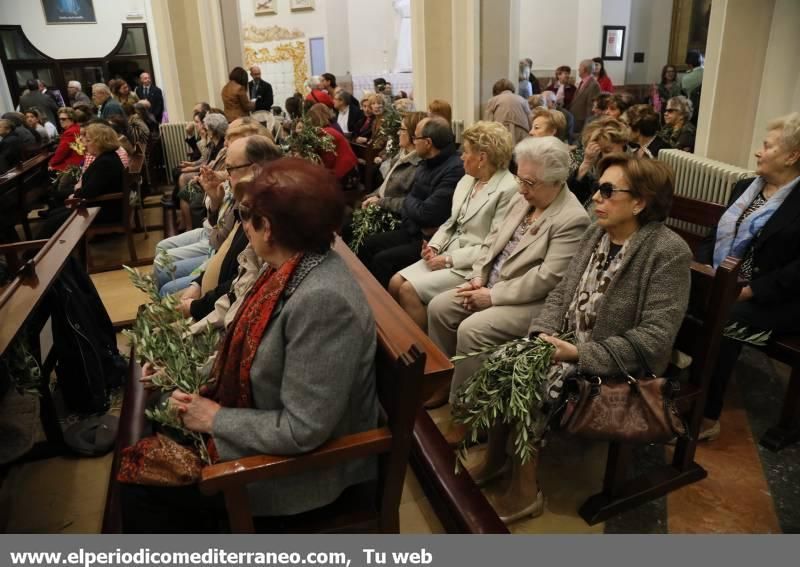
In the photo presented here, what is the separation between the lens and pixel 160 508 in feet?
5.43

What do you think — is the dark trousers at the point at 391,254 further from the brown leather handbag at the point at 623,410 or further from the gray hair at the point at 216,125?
the gray hair at the point at 216,125

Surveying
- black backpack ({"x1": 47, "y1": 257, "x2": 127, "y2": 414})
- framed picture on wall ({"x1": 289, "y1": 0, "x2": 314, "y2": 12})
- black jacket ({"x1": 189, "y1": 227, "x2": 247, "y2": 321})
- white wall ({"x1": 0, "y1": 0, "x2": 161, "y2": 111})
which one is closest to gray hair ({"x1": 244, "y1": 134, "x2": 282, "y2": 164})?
black jacket ({"x1": 189, "y1": 227, "x2": 247, "y2": 321})

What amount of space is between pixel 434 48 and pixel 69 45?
12885 millimetres

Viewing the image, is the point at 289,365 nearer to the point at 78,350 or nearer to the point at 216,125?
the point at 78,350

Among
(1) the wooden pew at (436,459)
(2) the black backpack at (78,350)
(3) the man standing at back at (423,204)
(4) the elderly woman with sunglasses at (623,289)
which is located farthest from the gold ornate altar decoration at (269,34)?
(4) the elderly woman with sunglasses at (623,289)

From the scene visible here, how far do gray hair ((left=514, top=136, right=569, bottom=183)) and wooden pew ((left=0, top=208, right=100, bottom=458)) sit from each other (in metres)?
2.12

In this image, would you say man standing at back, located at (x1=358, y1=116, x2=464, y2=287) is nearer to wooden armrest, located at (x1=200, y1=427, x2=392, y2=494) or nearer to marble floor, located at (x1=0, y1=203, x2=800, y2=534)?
marble floor, located at (x1=0, y1=203, x2=800, y2=534)

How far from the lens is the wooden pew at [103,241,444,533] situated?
1.46 m

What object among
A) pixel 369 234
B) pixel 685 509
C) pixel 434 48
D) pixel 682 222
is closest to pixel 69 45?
pixel 434 48

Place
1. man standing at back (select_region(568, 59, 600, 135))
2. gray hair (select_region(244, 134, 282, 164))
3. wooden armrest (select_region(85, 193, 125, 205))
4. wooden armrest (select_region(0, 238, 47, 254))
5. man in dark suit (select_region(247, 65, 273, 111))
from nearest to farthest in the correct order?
gray hair (select_region(244, 134, 282, 164))
wooden armrest (select_region(0, 238, 47, 254))
wooden armrest (select_region(85, 193, 125, 205))
man standing at back (select_region(568, 59, 600, 135))
man in dark suit (select_region(247, 65, 273, 111))

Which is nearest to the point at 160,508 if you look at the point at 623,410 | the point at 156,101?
the point at 623,410

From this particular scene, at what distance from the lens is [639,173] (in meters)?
2.15

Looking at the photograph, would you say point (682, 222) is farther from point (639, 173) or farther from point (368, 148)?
point (368, 148)

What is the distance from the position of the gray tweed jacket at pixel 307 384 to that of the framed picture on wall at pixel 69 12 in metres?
17.7
